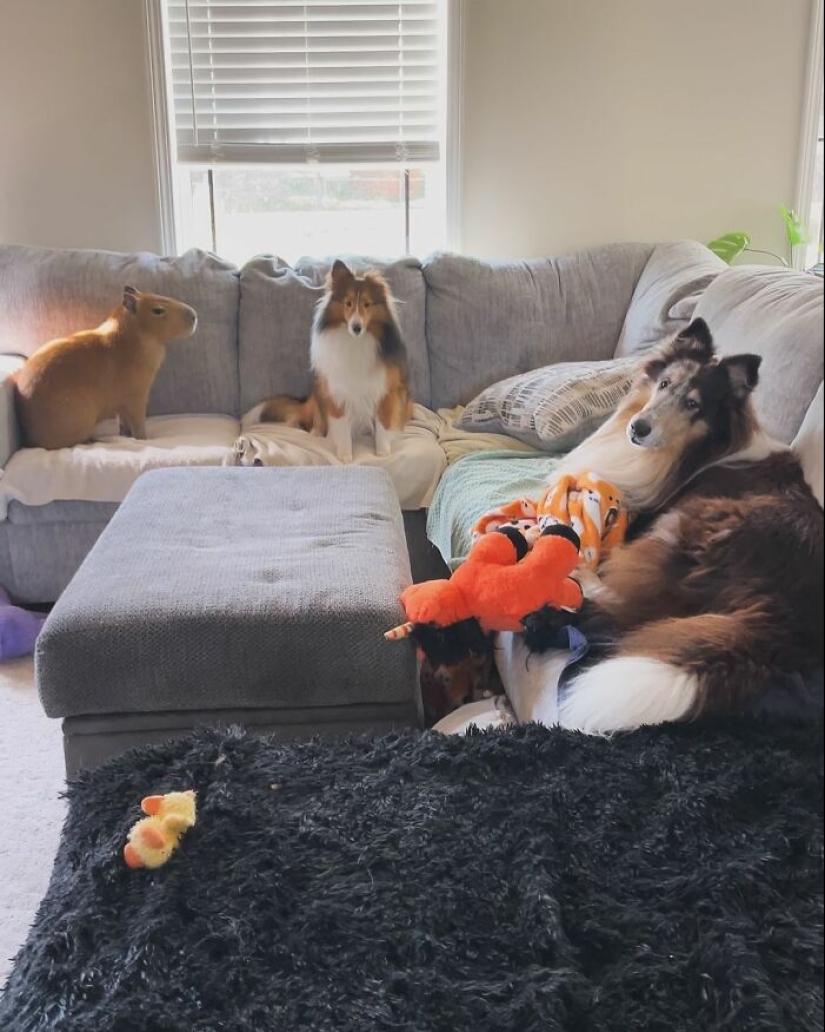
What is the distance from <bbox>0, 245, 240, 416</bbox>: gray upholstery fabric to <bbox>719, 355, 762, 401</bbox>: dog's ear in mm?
2112

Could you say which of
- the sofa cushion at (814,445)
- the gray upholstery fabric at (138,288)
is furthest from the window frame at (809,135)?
the sofa cushion at (814,445)

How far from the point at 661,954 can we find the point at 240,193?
298cm

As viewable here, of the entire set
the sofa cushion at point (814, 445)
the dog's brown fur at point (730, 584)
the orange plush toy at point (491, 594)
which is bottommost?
the orange plush toy at point (491, 594)

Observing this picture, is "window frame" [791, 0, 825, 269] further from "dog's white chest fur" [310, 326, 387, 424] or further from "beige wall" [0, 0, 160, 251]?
"beige wall" [0, 0, 160, 251]

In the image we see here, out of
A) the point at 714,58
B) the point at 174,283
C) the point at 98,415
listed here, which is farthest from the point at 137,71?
the point at 714,58

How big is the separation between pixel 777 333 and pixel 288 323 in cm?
217

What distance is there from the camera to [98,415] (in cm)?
273

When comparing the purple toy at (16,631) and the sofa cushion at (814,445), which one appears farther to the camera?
the purple toy at (16,631)

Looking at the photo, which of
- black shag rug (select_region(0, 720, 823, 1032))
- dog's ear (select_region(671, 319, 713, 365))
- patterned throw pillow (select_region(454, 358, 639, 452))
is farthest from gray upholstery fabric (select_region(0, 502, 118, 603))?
dog's ear (select_region(671, 319, 713, 365))

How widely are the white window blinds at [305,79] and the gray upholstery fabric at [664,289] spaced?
852 mm

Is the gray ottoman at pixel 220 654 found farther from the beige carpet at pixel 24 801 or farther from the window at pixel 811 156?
the window at pixel 811 156

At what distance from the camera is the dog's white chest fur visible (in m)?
2.66

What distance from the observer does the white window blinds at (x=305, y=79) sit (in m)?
3.13

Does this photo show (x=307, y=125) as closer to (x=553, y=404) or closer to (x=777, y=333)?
(x=553, y=404)
